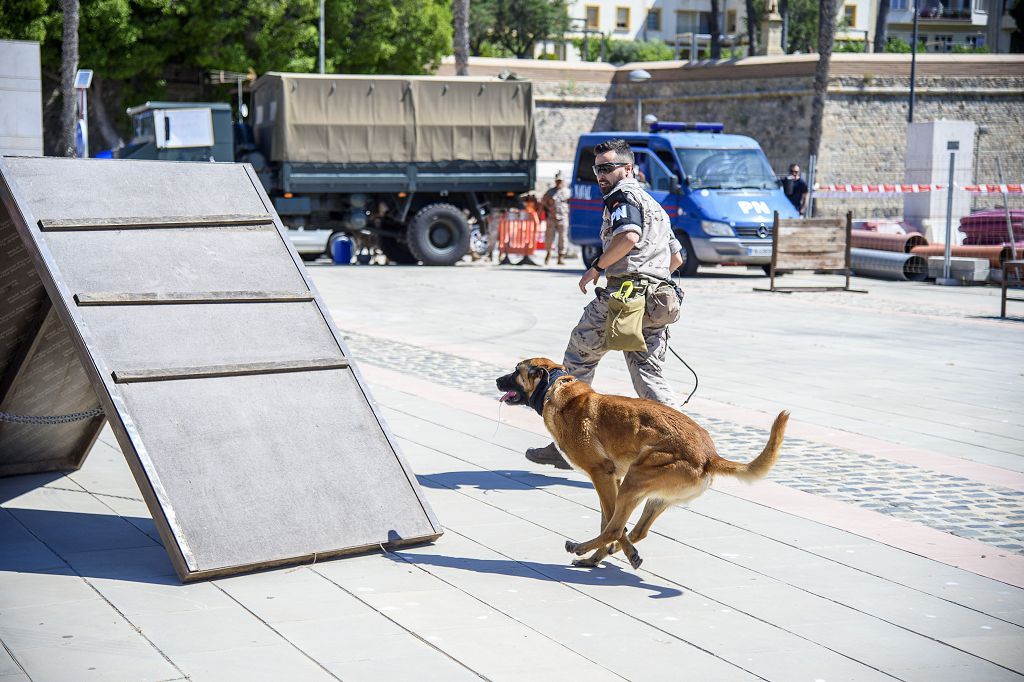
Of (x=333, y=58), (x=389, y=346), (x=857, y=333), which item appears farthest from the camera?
(x=333, y=58)

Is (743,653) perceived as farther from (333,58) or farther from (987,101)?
(987,101)

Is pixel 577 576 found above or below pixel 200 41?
below

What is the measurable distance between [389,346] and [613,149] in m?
6.06

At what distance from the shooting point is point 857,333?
13.4m

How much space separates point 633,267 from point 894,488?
6.29ft

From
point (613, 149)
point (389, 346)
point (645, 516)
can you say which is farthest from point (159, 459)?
point (389, 346)

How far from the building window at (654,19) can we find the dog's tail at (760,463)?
286ft

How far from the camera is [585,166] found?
71.9 ft

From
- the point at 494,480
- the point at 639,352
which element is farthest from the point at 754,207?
the point at 494,480

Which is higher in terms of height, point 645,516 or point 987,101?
point 987,101

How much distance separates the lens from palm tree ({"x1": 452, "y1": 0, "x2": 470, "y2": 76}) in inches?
1516

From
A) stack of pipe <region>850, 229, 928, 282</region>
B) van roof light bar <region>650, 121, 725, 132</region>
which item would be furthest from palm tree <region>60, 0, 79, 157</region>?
stack of pipe <region>850, 229, 928, 282</region>

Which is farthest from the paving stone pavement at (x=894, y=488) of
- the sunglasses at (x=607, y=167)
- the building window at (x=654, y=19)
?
the building window at (x=654, y=19)

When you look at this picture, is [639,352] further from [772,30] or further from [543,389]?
[772,30]
